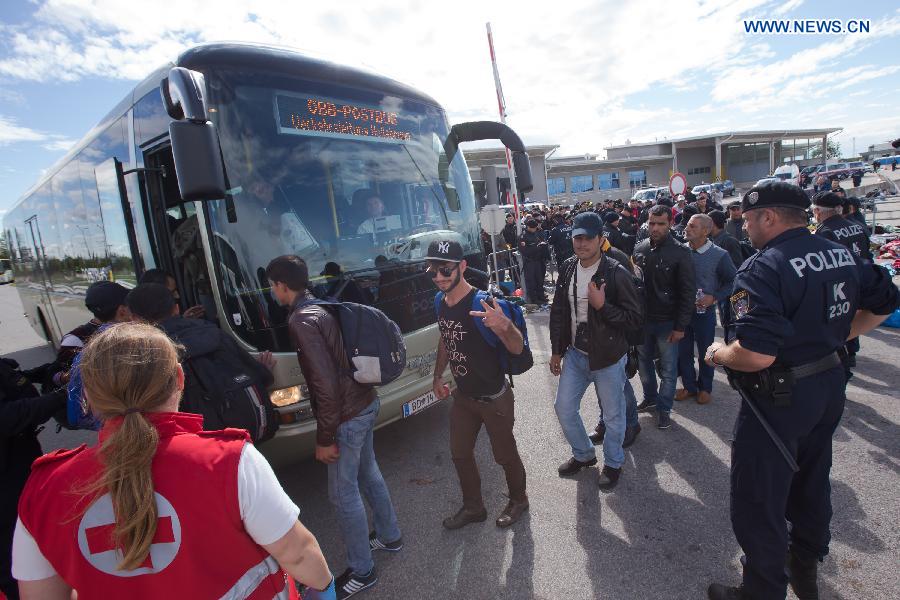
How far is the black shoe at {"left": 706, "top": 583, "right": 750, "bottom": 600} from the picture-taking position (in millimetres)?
2250

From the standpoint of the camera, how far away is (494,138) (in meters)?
5.23

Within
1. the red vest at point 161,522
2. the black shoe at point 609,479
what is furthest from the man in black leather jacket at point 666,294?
the red vest at point 161,522

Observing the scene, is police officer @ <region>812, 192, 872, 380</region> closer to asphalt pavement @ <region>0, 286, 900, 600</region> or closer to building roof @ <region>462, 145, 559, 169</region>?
asphalt pavement @ <region>0, 286, 900, 600</region>

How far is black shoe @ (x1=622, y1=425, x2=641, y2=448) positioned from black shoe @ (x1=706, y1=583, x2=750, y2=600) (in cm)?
158

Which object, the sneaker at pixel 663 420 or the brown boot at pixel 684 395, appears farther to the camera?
the brown boot at pixel 684 395

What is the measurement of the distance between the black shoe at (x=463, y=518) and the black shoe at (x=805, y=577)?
1.74 meters

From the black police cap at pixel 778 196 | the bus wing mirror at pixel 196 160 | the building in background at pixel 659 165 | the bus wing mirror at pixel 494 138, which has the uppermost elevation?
the building in background at pixel 659 165

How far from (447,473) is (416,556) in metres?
0.96

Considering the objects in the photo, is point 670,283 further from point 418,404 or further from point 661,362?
point 418,404

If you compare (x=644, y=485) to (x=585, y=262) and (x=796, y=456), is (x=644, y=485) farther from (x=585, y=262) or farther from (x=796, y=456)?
(x=585, y=262)

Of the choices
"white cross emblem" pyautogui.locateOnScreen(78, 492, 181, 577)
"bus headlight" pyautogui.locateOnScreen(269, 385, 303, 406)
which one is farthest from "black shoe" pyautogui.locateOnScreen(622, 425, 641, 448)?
"white cross emblem" pyautogui.locateOnScreen(78, 492, 181, 577)

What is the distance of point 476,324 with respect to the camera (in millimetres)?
2820

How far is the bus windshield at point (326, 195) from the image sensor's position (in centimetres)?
322

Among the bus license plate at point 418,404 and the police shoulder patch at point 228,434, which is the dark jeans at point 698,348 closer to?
the bus license plate at point 418,404
